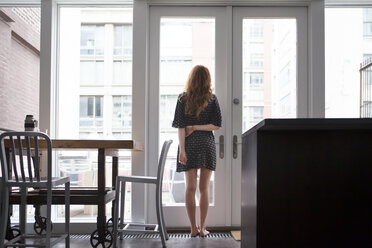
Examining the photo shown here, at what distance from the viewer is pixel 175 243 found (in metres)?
3.39

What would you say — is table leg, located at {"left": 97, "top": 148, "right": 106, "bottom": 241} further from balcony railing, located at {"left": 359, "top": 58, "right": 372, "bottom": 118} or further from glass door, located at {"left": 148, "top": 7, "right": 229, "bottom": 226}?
balcony railing, located at {"left": 359, "top": 58, "right": 372, "bottom": 118}

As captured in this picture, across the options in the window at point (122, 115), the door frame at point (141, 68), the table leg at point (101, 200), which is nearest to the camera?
the table leg at point (101, 200)

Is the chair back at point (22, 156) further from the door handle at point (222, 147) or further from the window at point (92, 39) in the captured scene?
the door handle at point (222, 147)

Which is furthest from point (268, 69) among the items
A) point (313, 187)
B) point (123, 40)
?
point (313, 187)

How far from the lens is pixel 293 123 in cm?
131

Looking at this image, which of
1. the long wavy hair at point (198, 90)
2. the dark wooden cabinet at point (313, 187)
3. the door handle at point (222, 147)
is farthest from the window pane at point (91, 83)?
the dark wooden cabinet at point (313, 187)

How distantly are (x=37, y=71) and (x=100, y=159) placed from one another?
1.76m

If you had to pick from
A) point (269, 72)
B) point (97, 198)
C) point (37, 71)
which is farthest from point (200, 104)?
point (37, 71)

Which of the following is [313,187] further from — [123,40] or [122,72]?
[123,40]

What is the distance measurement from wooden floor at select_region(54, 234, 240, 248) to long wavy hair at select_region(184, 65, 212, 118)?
43.1 inches

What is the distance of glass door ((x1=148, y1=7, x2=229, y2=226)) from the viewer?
13.0 feet

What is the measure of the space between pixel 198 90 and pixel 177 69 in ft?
2.05

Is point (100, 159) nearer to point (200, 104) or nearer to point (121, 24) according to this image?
point (200, 104)

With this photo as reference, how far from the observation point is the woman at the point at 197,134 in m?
3.53
